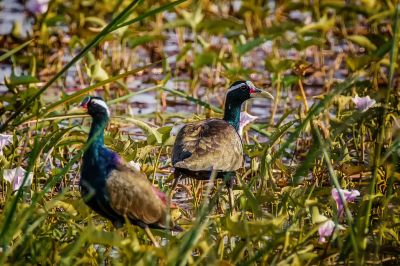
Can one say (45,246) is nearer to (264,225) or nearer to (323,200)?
(264,225)

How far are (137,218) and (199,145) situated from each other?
120 cm

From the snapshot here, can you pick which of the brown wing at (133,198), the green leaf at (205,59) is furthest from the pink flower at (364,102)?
the green leaf at (205,59)

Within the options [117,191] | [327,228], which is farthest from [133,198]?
[327,228]

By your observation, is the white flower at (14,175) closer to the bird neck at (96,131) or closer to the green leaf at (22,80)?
the bird neck at (96,131)

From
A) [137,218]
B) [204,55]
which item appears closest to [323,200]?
[137,218]

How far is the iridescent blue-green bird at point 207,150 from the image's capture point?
5.60 meters

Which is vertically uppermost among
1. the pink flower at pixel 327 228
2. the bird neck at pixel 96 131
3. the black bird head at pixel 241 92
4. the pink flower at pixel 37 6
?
the pink flower at pixel 37 6

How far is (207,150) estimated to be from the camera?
5703 millimetres

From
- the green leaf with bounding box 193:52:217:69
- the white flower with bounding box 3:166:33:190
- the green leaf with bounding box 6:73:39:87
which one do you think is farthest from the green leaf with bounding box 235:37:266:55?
the white flower with bounding box 3:166:33:190

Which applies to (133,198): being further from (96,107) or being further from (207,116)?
(207,116)

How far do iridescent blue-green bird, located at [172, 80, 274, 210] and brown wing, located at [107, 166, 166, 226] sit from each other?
0.90 metres

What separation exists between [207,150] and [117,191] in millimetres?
1248

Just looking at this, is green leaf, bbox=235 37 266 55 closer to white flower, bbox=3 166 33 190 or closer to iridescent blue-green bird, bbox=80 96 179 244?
white flower, bbox=3 166 33 190

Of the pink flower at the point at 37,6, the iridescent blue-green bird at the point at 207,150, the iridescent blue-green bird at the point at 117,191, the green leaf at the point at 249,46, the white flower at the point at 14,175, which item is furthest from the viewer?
the pink flower at the point at 37,6
